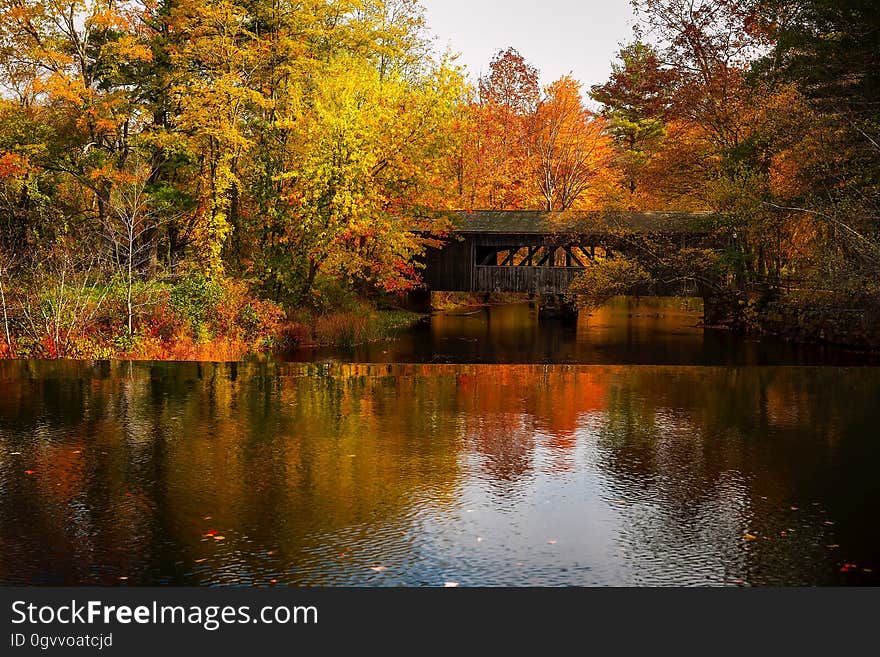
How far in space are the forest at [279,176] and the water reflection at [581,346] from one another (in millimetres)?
1544

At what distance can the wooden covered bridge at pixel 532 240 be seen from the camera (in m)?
32.0

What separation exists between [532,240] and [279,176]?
1249cm

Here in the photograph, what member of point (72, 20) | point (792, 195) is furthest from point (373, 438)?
point (72, 20)

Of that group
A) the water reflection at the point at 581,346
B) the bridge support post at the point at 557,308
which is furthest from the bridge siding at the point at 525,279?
the bridge support post at the point at 557,308

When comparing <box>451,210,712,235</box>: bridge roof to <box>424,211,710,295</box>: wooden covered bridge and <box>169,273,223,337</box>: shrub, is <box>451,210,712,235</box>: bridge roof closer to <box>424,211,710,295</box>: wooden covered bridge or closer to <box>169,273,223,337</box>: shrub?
<box>424,211,710,295</box>: wooden covered bridge

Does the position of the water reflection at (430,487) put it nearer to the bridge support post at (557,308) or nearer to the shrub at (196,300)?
the shrub at (196,300)

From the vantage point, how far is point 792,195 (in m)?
25.9

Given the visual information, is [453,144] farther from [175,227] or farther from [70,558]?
[70,558]

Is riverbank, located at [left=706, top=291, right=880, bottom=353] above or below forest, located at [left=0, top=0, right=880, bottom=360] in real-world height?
below

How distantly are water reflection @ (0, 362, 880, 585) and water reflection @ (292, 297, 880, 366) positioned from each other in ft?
31.1

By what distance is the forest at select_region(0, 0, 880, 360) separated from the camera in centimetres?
2153

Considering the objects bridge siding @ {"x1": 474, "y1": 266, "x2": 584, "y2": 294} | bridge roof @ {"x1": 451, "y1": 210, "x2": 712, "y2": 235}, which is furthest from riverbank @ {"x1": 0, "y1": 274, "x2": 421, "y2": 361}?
bridge roof @ {"x1": 451, "y1": 210, "x2": 712, "y2": 235}

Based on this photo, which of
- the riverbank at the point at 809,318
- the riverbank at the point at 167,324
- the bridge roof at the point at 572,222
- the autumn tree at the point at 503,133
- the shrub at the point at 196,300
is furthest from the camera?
the autumn tree at the point at 503,133

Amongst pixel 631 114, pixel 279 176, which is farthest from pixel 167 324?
pixel 631 114
